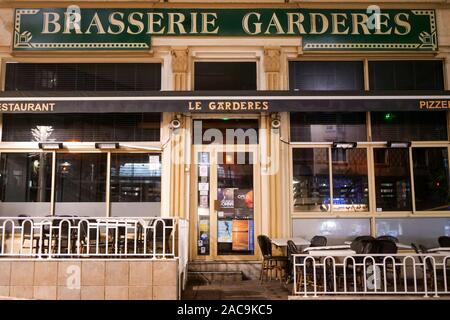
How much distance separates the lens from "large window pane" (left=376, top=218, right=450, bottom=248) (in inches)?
383

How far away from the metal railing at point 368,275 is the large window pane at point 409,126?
283 centimetres

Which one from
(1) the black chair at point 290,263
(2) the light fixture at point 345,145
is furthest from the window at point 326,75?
(1) the black chair at point 290,263

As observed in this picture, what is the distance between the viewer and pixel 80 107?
9.12m

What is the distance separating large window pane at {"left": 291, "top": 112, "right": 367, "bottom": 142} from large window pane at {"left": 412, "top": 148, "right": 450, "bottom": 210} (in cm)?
119

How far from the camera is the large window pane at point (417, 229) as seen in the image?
9727 millimetres

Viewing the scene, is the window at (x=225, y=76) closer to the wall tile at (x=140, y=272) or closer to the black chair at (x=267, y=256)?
the black chair at (x=267, y=256)

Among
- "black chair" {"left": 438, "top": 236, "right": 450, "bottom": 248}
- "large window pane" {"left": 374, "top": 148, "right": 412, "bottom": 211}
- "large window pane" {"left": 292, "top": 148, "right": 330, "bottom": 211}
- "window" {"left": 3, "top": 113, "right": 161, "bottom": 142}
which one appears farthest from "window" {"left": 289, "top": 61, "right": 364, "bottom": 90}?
"black chair" {"left": 438, "top": 236, "right": 450, "bottom": 248}

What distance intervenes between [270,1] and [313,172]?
142 inches

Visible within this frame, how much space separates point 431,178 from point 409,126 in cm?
112

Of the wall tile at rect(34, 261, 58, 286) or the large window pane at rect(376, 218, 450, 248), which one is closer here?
the wall tile at rect(34, 261, 58, 286)

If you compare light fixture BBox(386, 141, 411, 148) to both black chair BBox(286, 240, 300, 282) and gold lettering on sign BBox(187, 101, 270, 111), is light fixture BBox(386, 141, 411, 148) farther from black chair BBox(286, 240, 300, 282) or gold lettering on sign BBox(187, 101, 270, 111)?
black chair BBox(286, 240, 300, 282)

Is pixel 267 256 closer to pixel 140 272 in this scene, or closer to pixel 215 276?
pixel 215 276
